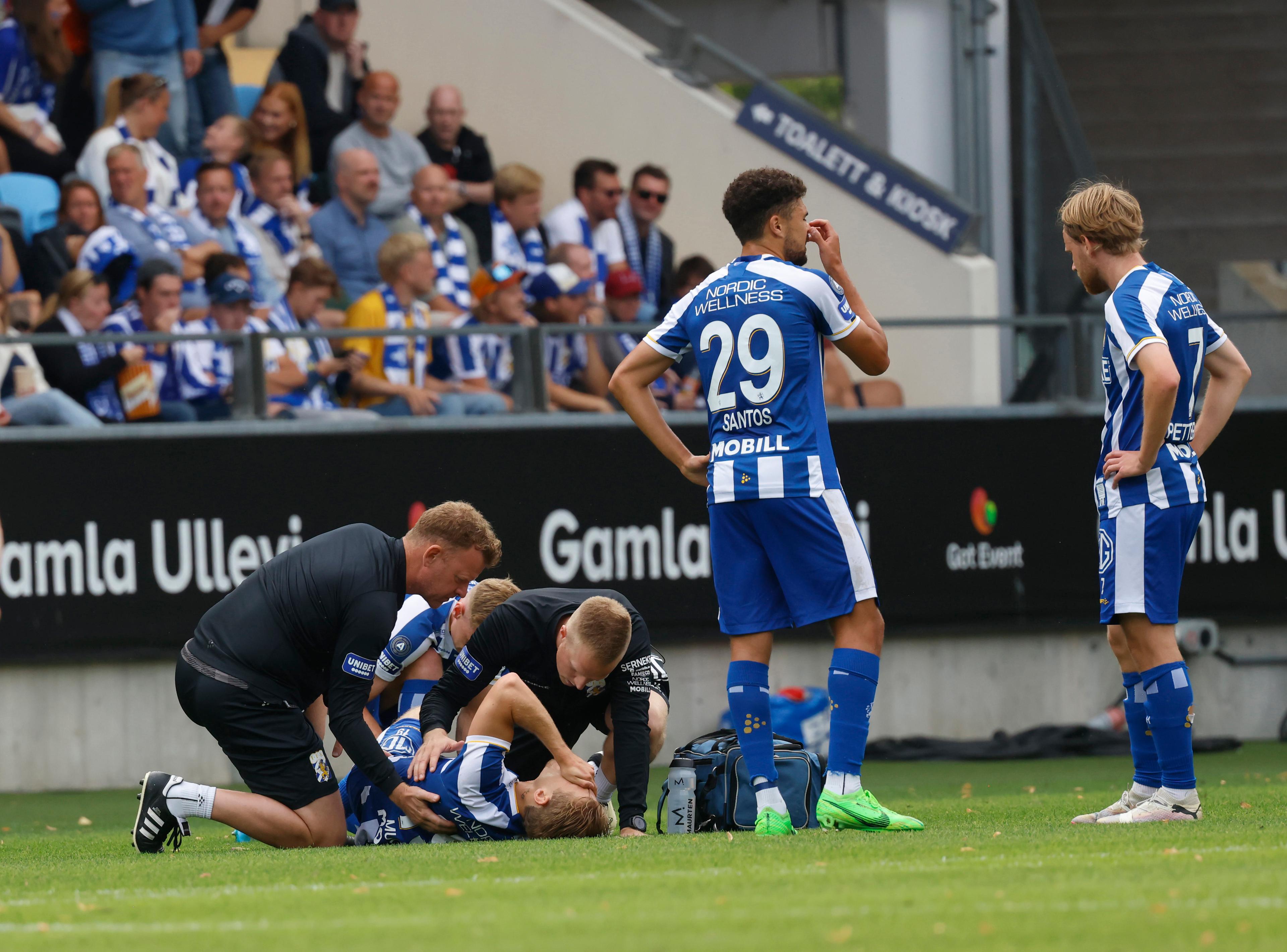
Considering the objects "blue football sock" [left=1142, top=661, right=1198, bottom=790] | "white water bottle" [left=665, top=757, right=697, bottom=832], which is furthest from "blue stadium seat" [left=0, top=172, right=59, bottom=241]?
"blue football sock" [left=1142, top=661, right=1198, bottom=790]

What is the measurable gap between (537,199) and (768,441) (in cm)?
692

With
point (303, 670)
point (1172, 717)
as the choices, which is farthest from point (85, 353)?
point (1172, 717)

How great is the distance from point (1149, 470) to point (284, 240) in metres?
7.31

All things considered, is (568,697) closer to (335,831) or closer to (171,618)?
(335,831)

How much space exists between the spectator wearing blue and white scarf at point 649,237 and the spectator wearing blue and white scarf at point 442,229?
3.59 feet

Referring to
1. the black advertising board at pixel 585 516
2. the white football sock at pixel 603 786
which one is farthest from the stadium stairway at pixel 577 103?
the white football sock at pixel 603 786

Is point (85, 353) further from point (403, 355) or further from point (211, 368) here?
point (403, 355)

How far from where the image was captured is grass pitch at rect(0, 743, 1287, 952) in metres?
3.69

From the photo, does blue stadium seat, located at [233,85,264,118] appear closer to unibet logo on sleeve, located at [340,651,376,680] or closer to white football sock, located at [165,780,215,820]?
white football sock, located at [165,780,215,820]

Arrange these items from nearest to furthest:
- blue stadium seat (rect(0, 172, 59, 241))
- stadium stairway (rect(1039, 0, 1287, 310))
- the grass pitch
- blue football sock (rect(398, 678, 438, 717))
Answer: the grass pitch → blue football sock (rect(398, 678, 438, 717)) → blue stadium seat (rect(0, 172, 59, 241)) → stadium stairway (rect(1039, 0, 1287, 310))

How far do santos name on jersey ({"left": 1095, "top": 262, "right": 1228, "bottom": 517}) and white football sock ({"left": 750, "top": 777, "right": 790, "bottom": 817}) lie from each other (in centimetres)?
145

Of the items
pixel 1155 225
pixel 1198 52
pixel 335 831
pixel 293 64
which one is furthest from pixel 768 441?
pixel 1198 52

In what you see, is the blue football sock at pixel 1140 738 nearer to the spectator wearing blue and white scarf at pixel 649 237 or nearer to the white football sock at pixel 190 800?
the white football sock at pixel 190 800

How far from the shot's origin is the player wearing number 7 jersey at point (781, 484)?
575 cm
